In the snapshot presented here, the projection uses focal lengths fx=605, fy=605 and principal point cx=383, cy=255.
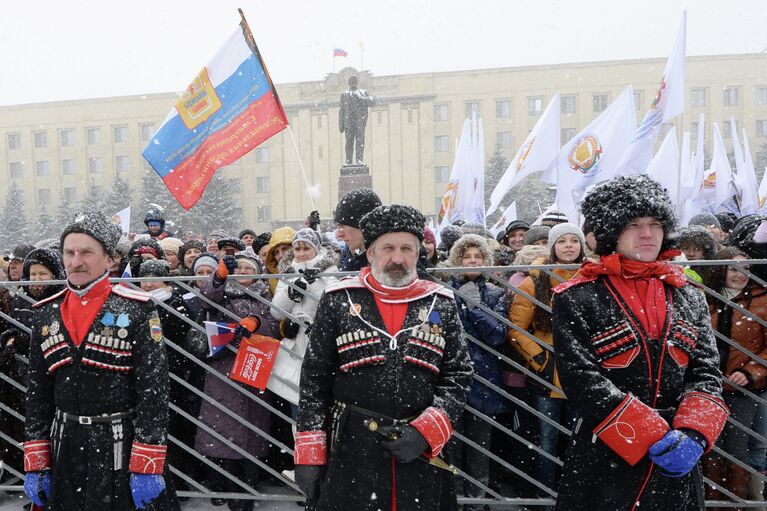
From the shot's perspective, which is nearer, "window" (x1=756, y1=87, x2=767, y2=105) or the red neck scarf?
the red neck scarf

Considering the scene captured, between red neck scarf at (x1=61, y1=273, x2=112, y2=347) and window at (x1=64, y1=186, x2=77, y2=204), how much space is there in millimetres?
61340

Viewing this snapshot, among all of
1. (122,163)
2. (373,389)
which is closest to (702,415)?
(373,389)

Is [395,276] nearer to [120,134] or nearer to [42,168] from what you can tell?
[120,134]

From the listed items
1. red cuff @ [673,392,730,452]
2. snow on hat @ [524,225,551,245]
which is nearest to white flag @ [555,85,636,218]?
snow on hat @ [524,225,551,245]

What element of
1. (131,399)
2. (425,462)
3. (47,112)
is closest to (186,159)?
(131,399)

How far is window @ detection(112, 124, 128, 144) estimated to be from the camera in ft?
187

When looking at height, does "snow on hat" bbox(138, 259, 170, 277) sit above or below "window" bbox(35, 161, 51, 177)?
below

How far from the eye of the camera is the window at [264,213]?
5472cm

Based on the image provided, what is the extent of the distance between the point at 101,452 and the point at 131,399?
0.85 feet

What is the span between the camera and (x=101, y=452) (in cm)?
277

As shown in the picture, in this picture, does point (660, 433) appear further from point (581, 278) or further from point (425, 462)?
point (425, 462)

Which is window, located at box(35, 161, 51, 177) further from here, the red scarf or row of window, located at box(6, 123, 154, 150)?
the red scarf

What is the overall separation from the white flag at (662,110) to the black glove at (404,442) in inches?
265

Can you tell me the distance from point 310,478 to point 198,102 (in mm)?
3690
